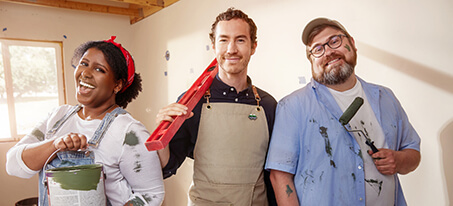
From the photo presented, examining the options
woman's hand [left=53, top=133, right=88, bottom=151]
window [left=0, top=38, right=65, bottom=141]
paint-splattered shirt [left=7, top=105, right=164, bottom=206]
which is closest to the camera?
woman's hand [left=53, top=133, right=88, bottom=151]

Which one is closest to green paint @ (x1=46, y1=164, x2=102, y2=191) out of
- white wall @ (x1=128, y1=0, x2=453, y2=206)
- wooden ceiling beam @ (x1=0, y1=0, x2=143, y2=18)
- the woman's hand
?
the woman's hand

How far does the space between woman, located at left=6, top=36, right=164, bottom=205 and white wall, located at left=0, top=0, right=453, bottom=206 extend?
4.51ft

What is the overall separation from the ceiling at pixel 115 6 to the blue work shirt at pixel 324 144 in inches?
121

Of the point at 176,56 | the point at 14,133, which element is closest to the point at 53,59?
the point at 14,133

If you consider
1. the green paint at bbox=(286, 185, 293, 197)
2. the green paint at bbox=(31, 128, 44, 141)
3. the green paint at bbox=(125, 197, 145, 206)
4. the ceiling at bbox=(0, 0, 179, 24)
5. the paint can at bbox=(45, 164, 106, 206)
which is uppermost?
the ceiling at bbox=(0, 0, 179, 24)

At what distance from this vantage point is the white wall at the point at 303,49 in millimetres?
1626

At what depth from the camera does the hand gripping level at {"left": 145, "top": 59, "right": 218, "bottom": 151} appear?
1094mm

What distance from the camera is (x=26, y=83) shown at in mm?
4195

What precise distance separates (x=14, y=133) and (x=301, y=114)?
410 centimetres

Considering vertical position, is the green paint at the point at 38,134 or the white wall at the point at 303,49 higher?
the white wall at the point at 303,49

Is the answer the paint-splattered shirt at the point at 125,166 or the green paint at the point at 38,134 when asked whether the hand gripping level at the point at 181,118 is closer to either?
the paint-splattered shirt at the point at 125,166

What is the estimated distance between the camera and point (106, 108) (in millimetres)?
1326

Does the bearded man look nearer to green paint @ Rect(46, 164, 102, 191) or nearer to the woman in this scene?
the woman

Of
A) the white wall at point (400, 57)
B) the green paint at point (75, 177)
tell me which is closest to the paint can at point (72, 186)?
the green paint at point (75, 177)
